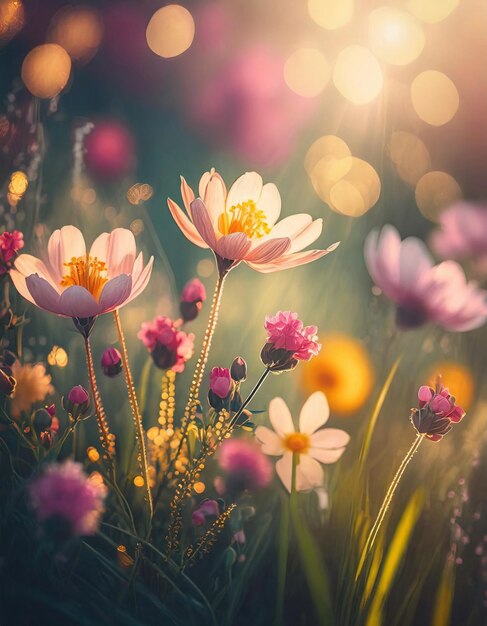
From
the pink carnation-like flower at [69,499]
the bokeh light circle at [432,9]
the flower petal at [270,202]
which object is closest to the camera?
the pink carnation-like flower at [69,499]

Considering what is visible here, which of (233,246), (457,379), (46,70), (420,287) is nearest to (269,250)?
(233,246)

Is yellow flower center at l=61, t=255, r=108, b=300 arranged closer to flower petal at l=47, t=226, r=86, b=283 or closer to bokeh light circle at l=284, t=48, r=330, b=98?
flower petal at l=47, t=226, r=86, b=283

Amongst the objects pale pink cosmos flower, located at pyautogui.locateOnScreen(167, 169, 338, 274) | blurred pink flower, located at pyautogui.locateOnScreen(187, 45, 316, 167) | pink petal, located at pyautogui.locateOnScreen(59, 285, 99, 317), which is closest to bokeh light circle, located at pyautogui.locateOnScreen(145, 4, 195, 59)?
blurred pink flower, located at pyautogui.locateOnScreen(187, 45, 316, 167)

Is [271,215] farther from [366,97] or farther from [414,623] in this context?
[414,623]

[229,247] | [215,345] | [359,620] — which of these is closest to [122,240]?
[229,247]

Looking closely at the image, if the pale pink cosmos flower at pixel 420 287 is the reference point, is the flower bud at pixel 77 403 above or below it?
below

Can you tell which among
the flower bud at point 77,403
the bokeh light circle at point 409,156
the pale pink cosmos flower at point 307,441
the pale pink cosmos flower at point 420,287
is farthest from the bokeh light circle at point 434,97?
the flower bud at point 77,403

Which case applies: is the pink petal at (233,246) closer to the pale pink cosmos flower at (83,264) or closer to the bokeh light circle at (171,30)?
the pale pink cosmos flower at (83,264)
